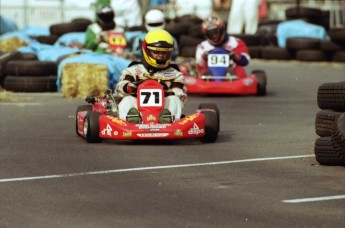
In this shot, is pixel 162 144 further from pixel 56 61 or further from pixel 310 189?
pixel 56 61

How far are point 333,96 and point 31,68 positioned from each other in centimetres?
861

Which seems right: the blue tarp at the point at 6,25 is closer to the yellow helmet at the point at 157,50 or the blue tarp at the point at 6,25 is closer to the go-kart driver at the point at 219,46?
the go-kart driver at the point at 219,46

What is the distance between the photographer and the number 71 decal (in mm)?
10977

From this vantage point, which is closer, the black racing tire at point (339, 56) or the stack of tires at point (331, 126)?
the stack of tires at point (331, 126)

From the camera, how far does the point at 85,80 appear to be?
16766mm

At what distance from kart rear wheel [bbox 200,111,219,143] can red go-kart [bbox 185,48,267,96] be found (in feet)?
19.7

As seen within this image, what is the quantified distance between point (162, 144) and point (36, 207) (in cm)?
368

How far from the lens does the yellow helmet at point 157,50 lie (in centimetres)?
1146

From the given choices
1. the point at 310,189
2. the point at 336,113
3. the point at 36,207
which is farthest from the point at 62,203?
the point at 336,113

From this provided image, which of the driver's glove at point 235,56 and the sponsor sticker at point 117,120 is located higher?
the sponsor sticker at point 117,120

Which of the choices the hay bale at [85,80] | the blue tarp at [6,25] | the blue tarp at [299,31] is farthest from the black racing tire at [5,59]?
the blue tarp at [6,25]

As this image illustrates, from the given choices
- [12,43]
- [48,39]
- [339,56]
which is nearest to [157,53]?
[12,43]

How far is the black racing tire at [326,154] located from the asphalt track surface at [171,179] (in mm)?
64

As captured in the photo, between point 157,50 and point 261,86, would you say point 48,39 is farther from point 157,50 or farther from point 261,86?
point 157,50
